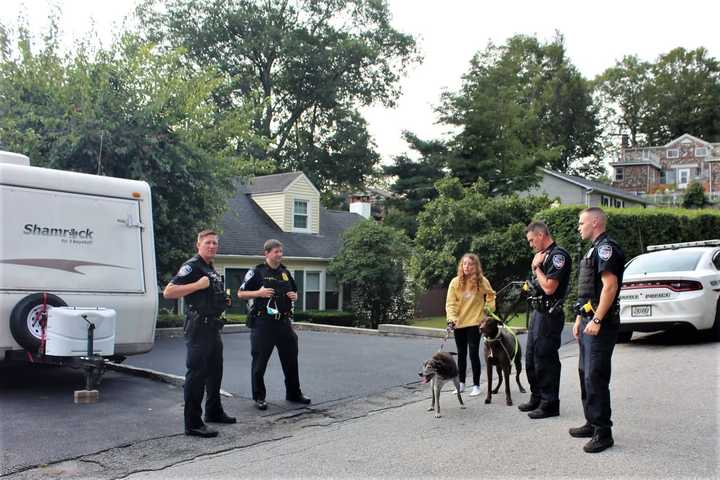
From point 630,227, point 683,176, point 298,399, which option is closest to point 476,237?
point 630,227

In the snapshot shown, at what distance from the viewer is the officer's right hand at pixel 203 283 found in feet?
→ 20.4

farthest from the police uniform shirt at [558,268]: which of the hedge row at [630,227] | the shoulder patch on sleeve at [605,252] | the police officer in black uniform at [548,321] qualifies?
the hedge row at [630,227]

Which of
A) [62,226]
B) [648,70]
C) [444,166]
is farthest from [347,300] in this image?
[648,70]

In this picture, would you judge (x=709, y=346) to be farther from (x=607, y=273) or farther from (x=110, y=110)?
(x=110, y=110)

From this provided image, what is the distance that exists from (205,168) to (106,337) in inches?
317

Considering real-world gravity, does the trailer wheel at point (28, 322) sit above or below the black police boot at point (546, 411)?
above

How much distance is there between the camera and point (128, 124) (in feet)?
46.8

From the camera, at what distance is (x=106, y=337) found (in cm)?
756

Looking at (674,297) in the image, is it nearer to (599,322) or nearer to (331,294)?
(599,322)

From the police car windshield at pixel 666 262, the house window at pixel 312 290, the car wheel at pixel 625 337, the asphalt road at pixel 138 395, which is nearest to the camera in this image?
the asphalt road at pixel 138 395

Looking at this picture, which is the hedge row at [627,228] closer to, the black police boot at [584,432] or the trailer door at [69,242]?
the black police boot at [584,432]

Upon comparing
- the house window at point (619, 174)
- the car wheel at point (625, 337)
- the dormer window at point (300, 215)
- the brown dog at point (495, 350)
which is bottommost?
the car wheel at point (625, 337)

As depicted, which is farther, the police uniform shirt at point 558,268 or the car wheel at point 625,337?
the car wheel at point 625,337

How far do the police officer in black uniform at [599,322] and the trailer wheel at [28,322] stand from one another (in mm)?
5813
